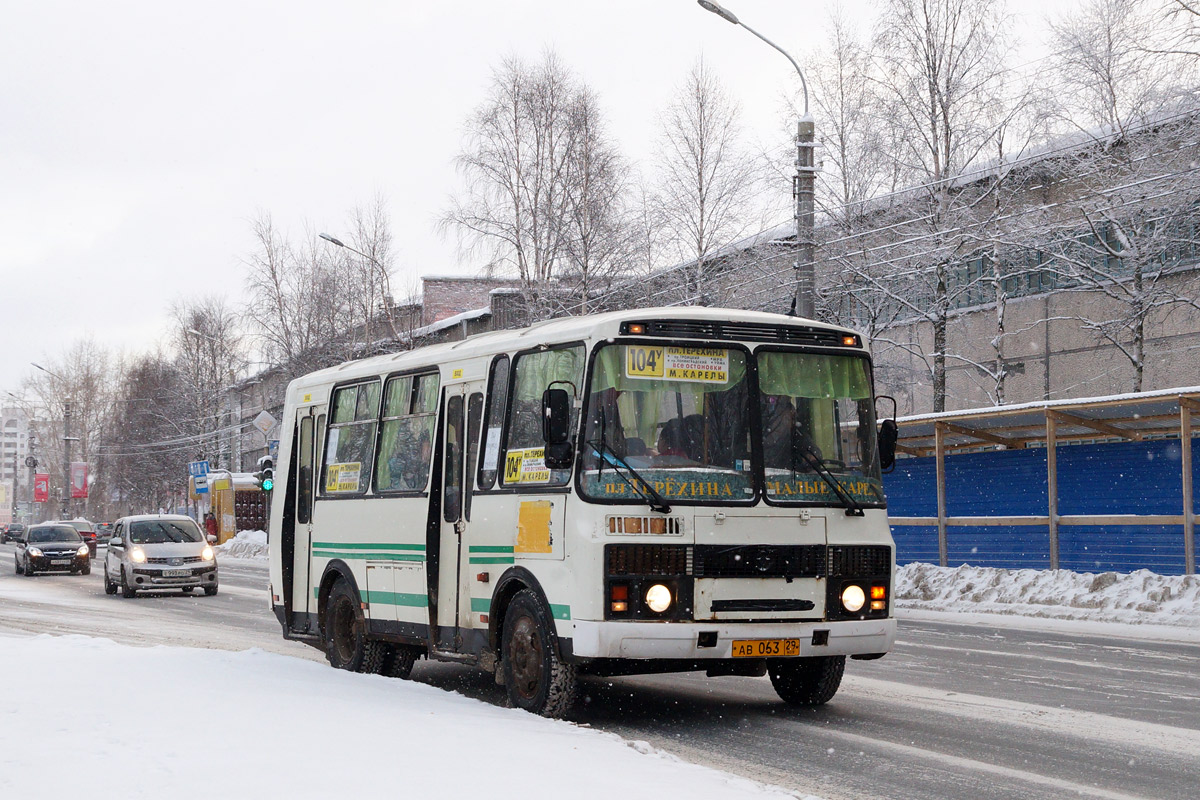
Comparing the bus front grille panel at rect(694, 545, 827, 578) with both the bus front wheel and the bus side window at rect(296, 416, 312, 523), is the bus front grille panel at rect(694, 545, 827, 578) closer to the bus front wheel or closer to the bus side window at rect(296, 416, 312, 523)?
the bus front wheel

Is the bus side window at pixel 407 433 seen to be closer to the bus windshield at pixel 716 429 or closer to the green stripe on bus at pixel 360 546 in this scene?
the green stripe on bus at pixel 360 546

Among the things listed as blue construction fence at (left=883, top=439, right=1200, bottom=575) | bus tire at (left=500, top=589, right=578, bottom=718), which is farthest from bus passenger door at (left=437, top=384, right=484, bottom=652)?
blue construction fence at (left=883, top=439, right=1200, bottom=575)

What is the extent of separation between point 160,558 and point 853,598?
71.8 feet

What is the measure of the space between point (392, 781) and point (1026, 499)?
777 inches

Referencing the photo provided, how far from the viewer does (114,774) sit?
621 centimetres

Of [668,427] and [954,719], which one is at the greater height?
[668,427]

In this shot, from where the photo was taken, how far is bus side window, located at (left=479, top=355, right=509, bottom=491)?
34.9ft

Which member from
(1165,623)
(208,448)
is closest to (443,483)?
(1165,623)

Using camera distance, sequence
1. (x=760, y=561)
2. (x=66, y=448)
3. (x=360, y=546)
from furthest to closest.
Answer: (x=66, y=448) < (x=360, y=546) < (x=760, y=561)

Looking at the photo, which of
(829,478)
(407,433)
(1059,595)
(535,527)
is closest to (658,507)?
(535,527)

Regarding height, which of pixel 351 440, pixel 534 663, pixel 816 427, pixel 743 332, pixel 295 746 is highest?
pixel 743 332

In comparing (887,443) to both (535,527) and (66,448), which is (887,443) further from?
(66,448)

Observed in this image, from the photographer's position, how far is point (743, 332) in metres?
9.91

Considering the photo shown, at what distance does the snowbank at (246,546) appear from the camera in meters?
55.8
